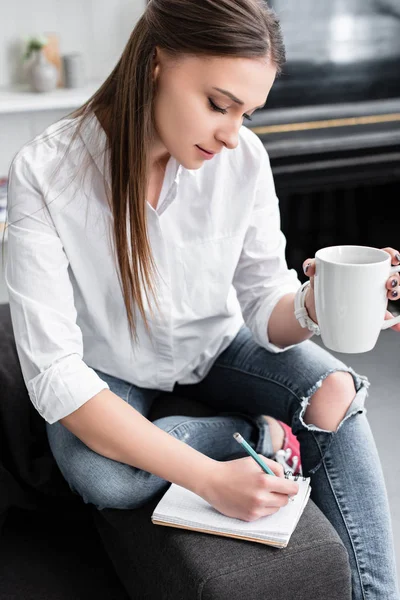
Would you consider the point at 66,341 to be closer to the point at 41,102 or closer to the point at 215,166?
the point at 215,166

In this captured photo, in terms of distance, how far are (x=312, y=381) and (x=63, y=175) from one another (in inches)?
21.4

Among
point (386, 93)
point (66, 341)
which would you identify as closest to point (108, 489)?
point (66, 341)

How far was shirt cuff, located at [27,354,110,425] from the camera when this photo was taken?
4.03ft

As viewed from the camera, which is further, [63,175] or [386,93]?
[386,93]

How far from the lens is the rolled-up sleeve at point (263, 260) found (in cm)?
150

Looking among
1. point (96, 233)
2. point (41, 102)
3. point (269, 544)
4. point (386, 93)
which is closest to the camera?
point (269, 544)

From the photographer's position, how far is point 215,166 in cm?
146

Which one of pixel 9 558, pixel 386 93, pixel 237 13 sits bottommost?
pixel 9 558

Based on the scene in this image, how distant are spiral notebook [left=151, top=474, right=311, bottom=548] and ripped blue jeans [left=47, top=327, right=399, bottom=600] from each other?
8cm

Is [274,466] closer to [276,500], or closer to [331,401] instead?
[276,500]

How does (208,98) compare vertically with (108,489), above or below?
above

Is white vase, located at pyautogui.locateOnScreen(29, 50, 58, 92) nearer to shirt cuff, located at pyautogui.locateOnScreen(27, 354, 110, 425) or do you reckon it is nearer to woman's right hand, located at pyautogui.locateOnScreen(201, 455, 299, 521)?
shirt cuff, located at pyautogui.locateOnScreen(27, 354, 110, 425)

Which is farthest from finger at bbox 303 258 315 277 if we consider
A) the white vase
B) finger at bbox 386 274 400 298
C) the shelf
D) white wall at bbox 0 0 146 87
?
white wall at bbox 0 0 146 87

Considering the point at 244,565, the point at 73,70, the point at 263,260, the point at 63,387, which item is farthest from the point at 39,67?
the point at 244,565
